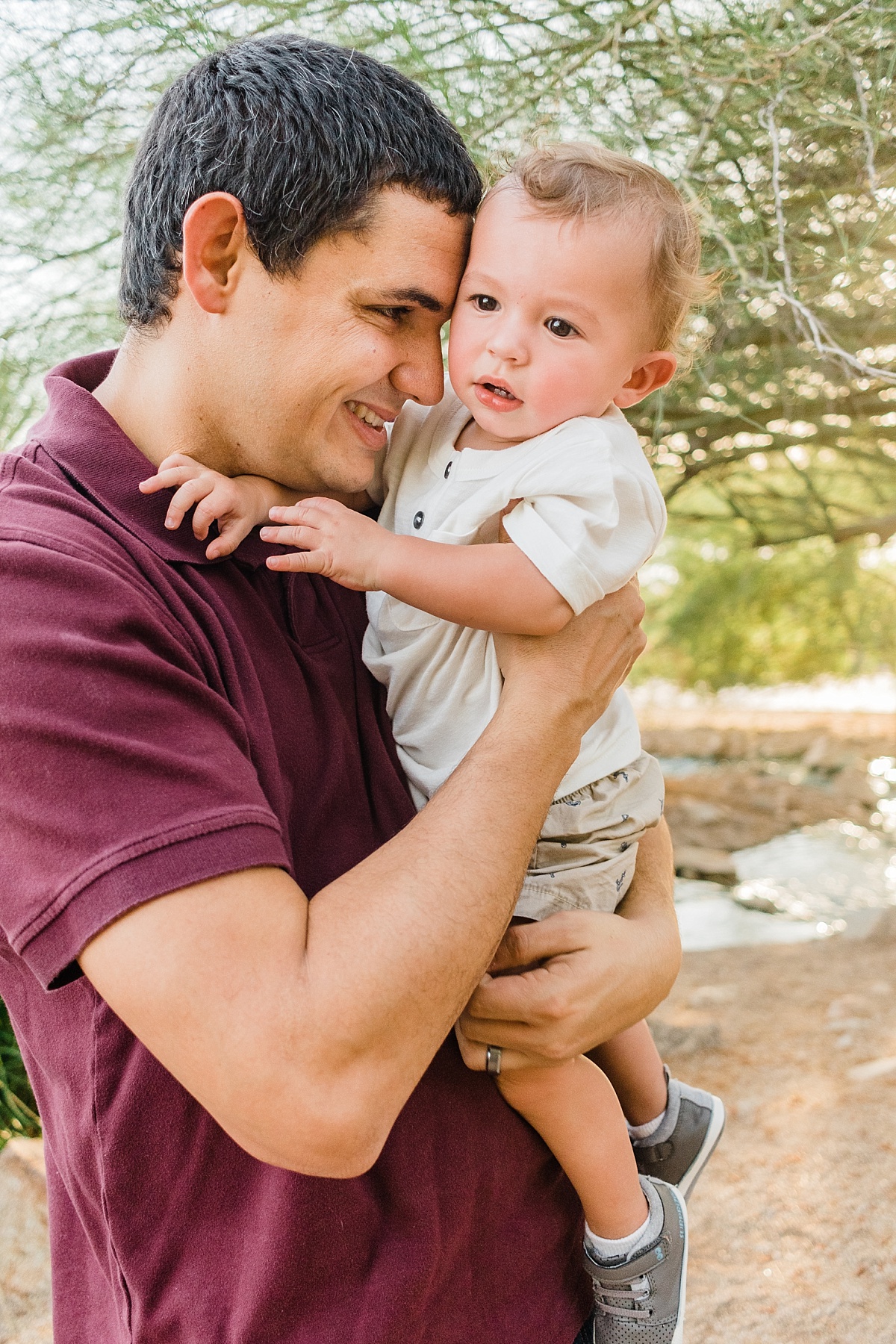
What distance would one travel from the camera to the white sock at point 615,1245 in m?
1.41

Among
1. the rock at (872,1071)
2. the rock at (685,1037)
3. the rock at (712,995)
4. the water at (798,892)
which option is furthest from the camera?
the water at (798,892)

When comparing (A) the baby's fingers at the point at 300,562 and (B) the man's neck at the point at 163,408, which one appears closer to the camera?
(A) the baby's fingers at the point at 300,562

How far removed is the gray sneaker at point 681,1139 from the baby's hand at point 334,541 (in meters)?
0.95

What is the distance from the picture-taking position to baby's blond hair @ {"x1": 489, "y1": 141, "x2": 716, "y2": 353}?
1461 millimetres

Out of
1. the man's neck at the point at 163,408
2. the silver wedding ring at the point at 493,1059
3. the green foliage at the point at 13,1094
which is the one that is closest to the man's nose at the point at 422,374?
the man's neck at the point at 163,408

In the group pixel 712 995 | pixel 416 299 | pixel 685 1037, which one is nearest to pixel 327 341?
pixel 416 299

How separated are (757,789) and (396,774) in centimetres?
563

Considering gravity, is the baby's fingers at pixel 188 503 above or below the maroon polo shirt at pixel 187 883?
above

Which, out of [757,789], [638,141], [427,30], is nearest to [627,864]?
[638,141]

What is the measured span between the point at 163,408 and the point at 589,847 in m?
0.77

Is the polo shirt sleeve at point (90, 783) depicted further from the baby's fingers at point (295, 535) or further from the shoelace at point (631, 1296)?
the shoelace at point (631, 1296)

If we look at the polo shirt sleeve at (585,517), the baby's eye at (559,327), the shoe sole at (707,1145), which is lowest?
the shoe sole at (707,1145)

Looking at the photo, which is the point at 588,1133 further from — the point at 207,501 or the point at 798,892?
the point at 798,892

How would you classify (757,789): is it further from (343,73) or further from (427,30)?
(343,73)
